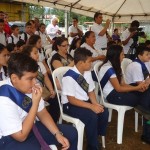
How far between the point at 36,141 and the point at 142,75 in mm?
1840

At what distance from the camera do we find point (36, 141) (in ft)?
5.79

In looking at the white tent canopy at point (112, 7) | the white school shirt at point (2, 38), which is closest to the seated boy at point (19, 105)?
the white school shirt at point (2, 38)

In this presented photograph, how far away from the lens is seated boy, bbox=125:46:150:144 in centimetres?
293

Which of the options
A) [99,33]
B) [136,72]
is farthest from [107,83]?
[99,33]

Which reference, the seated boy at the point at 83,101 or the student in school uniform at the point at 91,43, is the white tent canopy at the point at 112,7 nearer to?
the student in school uniform at the point at 91,43

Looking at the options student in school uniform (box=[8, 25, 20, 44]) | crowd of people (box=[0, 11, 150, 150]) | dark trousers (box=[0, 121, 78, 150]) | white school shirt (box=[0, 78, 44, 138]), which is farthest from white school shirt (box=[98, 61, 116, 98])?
student in school uniform (box=[8, 25, 20, 44])

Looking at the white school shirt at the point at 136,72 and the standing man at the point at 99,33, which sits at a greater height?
the standing man at the point at 99,33

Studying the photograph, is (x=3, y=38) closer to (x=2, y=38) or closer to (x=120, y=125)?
(x=2, y=38)

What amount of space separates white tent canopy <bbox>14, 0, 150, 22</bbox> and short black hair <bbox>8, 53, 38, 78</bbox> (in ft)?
14.4

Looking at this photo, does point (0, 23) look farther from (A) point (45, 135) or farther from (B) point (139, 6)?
(B) point (139, 6)

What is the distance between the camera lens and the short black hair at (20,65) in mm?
1611

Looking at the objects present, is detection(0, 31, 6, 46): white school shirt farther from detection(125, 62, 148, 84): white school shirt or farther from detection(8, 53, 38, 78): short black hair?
detection(8, 53, 38, 78): short black hair

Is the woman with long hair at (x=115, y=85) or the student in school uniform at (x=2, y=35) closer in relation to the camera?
the woman with long hair at (x=115, y=85)

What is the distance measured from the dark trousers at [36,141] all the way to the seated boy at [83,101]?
16.5 inches
